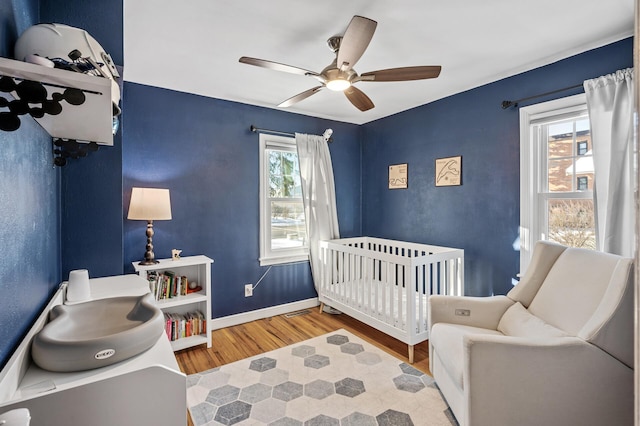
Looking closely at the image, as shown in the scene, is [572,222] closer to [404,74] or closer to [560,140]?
[560,140]

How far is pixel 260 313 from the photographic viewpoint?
11.1 feet

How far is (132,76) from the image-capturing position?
261 centimetres

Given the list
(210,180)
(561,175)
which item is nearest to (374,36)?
(561,175)

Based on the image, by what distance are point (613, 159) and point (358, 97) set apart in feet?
5.48

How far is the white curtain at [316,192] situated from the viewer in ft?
11.7

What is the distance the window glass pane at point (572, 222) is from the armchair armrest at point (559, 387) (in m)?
1.16

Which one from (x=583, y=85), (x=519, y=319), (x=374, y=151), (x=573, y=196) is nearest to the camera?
(x=519, y=319)

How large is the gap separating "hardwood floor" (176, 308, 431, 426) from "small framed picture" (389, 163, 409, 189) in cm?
161

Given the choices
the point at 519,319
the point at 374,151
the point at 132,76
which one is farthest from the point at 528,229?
the point at 132,76

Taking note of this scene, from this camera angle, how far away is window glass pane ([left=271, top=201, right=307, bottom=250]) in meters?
3.55

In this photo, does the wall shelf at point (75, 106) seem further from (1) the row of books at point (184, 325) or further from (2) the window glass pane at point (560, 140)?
(2) the window glass pane at point (560, 140)

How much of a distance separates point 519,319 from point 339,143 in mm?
2819

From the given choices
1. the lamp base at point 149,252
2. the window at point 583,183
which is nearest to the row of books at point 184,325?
the lamp base at point 149,252

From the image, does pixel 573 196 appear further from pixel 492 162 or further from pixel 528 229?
pixel 492 162
